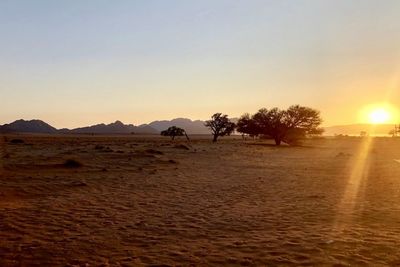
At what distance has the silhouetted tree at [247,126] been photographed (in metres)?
91.8

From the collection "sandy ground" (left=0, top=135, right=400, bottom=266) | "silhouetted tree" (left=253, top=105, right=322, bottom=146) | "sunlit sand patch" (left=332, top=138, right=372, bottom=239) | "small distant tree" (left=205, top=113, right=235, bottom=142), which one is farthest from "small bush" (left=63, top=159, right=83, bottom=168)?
"small distant tree" (left=205, top=113, right=235, bottom=142)

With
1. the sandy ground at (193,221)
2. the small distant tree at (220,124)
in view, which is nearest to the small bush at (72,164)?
the sandy ground at (193,221)

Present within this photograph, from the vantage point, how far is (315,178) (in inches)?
991

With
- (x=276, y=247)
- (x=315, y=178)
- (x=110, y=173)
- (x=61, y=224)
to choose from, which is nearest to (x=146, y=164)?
(x=110, y=173)

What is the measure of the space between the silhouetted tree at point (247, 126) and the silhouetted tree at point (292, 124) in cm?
307

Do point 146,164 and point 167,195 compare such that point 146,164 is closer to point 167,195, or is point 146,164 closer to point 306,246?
point 167,195

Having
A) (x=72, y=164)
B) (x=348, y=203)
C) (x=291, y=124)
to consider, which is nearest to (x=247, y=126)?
(x=291, y=124)

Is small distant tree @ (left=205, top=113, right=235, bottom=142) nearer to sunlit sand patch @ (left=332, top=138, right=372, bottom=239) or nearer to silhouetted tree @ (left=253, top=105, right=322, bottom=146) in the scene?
silhouetted tree @ (left=253, top=105, right=322, bottom=146)

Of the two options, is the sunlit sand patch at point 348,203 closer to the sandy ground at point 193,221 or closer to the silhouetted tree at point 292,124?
the sandy ground at point 193,221

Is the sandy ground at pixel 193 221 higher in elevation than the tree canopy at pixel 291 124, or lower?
lower

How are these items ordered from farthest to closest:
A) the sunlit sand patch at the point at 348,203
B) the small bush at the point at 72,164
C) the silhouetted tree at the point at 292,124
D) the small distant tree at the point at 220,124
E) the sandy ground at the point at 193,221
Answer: the small distant tree at the point at 220,124 < the silhouetted tree at the point at 292,124 < the small bush at the point at 72,164 < the sunlit sand patch at the point at 348,203 < the sandy ground at the point at 193,221

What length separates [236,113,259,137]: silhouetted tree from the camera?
301 ft

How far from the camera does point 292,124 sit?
86.8 metres

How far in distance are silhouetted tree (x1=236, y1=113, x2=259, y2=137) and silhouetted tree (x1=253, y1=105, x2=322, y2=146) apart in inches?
121
